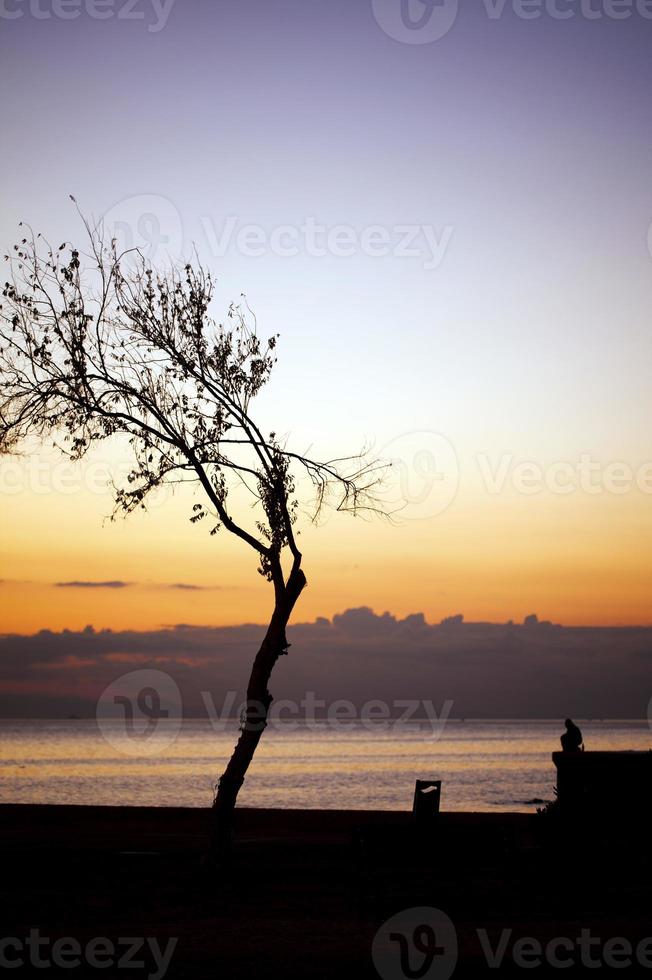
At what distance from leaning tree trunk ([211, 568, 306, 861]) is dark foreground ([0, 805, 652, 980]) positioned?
23.9 inches

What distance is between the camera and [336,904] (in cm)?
1435

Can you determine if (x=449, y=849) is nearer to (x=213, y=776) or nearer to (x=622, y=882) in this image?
(x=622, y=882)

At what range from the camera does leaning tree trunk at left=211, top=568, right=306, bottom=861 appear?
16.2 meters

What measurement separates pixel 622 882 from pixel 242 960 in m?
7.11

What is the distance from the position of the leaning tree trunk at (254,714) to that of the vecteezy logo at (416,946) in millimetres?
3423

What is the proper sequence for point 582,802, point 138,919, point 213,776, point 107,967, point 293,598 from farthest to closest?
point 213,776, point 582,802, point 293,598, point 138,919, point 107,967

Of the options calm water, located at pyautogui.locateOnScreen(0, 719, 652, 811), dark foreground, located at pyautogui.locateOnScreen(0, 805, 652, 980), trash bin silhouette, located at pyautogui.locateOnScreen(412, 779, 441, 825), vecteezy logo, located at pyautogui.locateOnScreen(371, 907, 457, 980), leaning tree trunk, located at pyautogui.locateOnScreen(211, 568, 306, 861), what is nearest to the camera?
vecteezy logo, located at pyautogui.locateOnScreen(371, 907, 457, 980)

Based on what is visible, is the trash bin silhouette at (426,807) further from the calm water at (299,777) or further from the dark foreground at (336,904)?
the calm water at (299,777)

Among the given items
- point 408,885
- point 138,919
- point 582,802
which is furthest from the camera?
point 582,802

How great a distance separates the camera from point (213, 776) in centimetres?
8381

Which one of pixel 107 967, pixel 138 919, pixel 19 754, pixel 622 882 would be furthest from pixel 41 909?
pixel 19 754
